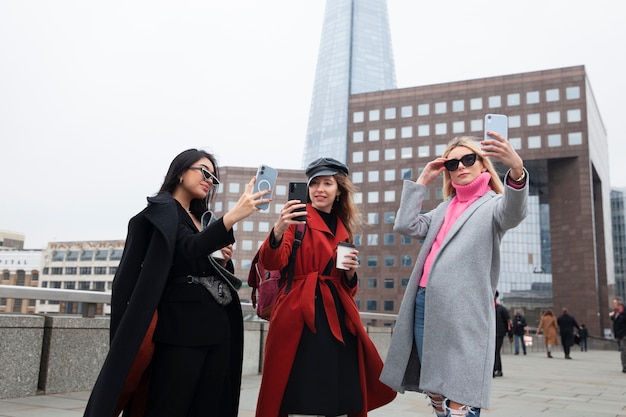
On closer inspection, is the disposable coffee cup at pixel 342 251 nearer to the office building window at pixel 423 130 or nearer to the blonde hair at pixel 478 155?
the blonde hair at pixel 478 155

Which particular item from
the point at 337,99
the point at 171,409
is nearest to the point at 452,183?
the point at 171,409

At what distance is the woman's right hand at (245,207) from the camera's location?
310 centimetres

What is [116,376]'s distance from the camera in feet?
9.44

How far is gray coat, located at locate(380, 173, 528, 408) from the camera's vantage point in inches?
126

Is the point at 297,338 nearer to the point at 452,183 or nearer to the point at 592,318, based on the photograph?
the point at 452,183

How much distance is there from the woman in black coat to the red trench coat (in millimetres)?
264

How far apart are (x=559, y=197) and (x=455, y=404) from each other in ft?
222

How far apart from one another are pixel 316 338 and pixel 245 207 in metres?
0.96

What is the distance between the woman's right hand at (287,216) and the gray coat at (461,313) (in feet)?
2.86

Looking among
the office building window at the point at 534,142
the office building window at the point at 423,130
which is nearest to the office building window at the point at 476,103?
the office building window at the point at 423,130

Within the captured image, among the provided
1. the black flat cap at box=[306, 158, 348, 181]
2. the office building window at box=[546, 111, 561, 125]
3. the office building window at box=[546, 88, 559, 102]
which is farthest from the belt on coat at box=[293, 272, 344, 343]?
the office building window at box=[546, 88, 559, 102]

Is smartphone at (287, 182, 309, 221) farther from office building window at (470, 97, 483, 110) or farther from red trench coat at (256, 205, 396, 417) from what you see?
office building window at (470, 97, 483, 110)

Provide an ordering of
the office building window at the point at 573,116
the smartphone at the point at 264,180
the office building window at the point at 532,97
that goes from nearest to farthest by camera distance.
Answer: the smartphone at the point at 264,180, the office building window at the point at 573,116, the office building window at the point at 532,97

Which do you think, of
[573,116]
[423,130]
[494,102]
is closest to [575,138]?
[573,116]
